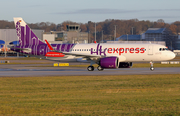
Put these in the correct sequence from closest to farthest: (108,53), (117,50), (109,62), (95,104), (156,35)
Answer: (95,104), (109,62), (117,50), (108,53), (156,35)

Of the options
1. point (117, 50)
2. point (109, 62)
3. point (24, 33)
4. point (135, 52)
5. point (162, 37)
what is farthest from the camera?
point (162, 37)

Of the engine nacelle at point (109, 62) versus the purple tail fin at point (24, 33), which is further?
the purple tail fin at point (24, 33)

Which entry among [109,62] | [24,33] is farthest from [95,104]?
[24,33]

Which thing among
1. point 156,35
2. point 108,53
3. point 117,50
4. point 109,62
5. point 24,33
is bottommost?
point 109,62

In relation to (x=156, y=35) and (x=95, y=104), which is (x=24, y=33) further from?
(x=156, y=35)

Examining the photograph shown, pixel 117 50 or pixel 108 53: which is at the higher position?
pixel 117 50

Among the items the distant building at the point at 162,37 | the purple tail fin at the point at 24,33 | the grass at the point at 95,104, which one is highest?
the distant building at the point at 162,37

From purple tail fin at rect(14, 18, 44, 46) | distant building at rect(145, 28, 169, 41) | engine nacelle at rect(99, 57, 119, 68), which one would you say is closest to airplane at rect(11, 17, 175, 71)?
engine nacelle at rect(99, 57, 119, 68)

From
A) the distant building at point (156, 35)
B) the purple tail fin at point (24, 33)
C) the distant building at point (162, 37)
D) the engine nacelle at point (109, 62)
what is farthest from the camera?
the distant building at point (162, 37)

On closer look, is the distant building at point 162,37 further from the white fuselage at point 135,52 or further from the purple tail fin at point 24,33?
the purple tail fin at point 24,33

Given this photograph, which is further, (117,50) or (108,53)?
(108,53)

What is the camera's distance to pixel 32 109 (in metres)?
15.5

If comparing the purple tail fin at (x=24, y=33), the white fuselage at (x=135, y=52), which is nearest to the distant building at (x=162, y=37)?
the white fuselage at (x=135, y=52)

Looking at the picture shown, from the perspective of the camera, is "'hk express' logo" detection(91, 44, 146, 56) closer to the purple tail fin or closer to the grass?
the purple tail fin
